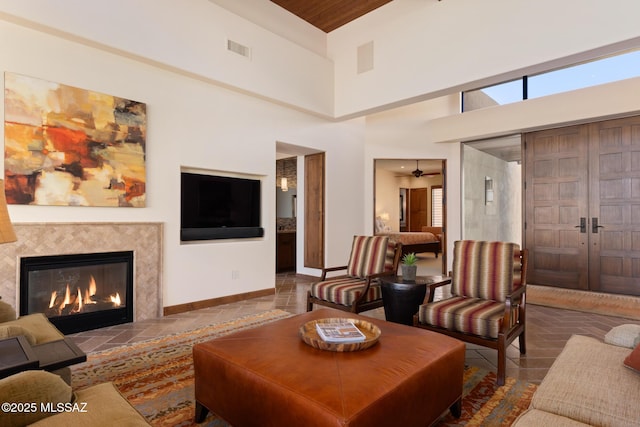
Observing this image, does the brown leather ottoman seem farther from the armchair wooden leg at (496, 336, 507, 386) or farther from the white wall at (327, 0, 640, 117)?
the white wall at (327, 0, 640, 117)

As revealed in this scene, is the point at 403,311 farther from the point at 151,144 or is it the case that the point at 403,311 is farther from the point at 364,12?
the point at 364,12

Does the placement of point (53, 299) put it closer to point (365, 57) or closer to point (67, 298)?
point (67, 298)

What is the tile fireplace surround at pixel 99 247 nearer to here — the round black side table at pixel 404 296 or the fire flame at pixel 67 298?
the fire flame at pixel 67 298

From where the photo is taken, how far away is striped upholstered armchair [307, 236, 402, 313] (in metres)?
3.54

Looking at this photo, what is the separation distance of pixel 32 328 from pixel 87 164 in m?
1.99

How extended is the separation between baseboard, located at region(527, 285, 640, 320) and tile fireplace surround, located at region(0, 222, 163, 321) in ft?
16.0

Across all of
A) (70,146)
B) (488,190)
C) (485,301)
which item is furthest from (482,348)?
(488,190)

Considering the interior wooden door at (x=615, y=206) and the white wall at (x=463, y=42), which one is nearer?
the white wall at (x=463, y=42)

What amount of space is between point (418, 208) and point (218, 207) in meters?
10.5

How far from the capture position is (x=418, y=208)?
45.7 ft

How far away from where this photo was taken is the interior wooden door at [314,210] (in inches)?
256

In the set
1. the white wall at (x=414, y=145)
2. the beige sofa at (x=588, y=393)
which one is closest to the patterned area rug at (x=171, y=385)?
the beige sofa at (x=588, y=393)

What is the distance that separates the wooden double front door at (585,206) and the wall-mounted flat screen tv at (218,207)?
4.68m

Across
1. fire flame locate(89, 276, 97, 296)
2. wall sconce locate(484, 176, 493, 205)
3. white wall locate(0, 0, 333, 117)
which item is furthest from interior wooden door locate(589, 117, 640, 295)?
fire flame locate(89, 276, 97, 296)
